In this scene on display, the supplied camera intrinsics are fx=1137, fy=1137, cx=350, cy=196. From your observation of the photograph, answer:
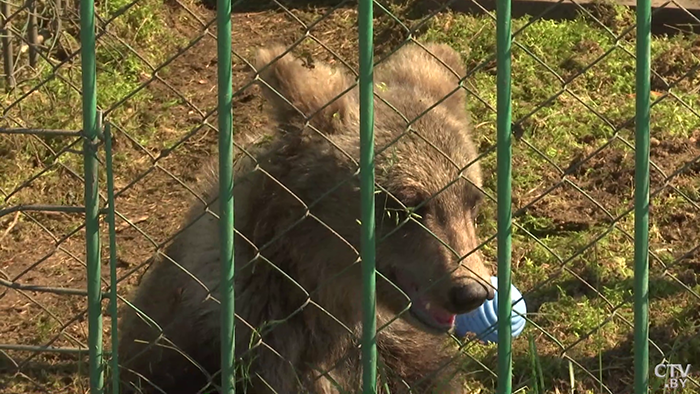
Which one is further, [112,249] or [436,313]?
[436,313]

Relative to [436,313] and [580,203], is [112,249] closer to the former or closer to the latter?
[436,313]

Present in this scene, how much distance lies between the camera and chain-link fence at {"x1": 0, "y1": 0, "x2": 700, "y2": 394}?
3.24m

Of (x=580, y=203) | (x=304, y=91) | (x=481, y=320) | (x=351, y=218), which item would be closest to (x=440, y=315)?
(x=351, y=218)

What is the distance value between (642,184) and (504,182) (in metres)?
0.39

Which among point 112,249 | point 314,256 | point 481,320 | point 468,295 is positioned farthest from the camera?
point 481,320

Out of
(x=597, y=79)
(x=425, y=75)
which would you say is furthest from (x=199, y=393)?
(x=597, y=79)

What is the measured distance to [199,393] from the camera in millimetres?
3650

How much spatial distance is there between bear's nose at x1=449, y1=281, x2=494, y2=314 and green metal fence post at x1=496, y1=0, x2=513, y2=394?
68cm

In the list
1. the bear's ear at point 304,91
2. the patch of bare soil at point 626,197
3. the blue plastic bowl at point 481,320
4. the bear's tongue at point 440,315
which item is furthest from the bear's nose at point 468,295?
the patch of bare soil at point 626,197

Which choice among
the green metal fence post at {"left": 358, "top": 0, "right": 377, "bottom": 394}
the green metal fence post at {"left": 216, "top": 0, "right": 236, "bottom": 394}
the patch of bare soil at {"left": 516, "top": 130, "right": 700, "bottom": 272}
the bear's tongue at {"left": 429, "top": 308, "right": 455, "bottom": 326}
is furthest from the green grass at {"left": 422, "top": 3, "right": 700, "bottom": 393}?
the green metal fence post at {"left": 216, "top": 0, "right": 236, "bottom": 394}

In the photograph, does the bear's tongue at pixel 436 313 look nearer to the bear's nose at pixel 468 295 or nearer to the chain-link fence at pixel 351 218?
the chain-link fence at pixel 351 218

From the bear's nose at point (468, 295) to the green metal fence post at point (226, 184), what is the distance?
963mm

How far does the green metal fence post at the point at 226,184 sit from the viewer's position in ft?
9.95

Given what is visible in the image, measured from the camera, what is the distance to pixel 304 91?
393cm
